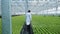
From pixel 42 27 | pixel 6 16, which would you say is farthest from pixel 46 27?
pixel 6 16

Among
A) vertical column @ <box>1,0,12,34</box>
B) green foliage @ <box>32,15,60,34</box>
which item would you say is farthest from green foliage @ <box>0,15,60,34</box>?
vertical column @ <box>1,0,12,34</box>

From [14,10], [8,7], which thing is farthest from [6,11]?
[14,10]

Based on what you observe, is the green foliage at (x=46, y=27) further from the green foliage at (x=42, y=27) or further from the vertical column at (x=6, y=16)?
the vertical column at (x=6, y=16)

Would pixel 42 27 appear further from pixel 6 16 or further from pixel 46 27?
pixel 6 16

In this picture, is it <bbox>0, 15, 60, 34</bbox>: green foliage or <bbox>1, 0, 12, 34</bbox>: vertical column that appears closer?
<bbox>1, 0, 12, 34</bbox>: vertical column

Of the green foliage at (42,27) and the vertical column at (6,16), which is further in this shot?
the green foliage at (42,27)

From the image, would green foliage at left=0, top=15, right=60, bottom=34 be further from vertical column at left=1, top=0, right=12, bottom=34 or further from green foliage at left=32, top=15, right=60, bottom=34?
vertical column at left=1, top=0, right=12, bottom=34

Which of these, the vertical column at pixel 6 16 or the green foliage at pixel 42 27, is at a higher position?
the vertical column at pixel 6 16

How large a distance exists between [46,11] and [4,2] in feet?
76.9

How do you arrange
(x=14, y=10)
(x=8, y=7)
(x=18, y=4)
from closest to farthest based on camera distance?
(x=8, y=7), (x=14, y=10), (x=18, y=4)

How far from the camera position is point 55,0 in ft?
89.6

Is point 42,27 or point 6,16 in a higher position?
point 6,16

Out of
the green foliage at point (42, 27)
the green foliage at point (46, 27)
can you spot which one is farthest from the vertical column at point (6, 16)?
the green foliage at point (46, 27)

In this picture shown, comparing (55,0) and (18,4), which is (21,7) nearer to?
(18,4)
